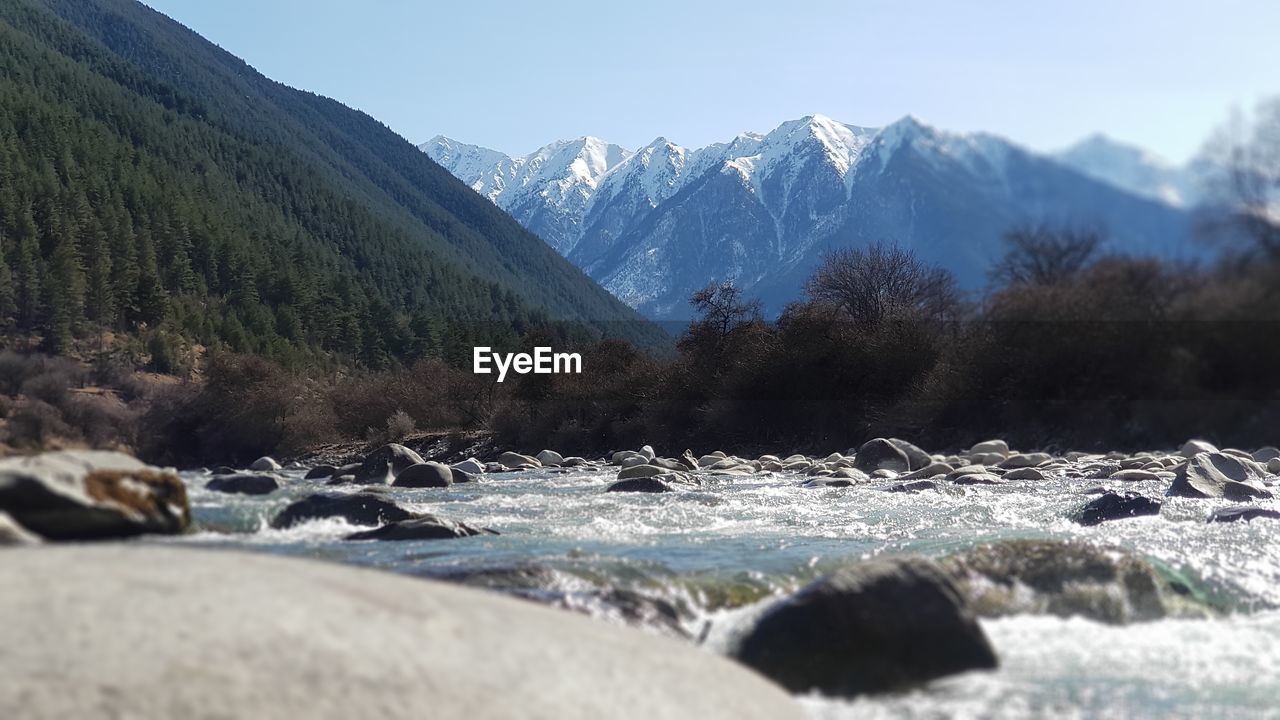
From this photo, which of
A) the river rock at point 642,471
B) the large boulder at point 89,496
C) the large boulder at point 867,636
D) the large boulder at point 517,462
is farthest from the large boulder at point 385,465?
the large boulder at point 867,636

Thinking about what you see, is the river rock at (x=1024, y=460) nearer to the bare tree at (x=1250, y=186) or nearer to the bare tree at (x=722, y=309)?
the bare tree at (x=1250, y=186)

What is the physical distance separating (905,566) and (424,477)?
19.2 meters

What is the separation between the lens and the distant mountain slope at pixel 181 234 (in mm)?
89625

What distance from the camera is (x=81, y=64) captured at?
533 feet

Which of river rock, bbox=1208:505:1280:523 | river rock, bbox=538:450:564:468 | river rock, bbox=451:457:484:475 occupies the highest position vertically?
river rock, bbox=1208:505:1280:523

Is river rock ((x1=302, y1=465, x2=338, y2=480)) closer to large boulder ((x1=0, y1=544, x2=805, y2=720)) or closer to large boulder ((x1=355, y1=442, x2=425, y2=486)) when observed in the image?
large boulder ((x1=355, y1=442, x2=425, y2=486))

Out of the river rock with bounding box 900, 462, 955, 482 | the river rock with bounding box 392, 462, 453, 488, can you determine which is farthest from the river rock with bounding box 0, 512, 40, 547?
the river rock with bounding box 392, 462, 453, 488

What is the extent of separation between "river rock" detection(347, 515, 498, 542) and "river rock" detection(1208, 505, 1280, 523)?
9.70 m

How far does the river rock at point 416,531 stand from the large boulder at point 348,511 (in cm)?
112

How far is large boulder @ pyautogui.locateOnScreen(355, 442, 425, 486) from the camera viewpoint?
2709cm

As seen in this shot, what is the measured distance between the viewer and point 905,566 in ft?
24.6

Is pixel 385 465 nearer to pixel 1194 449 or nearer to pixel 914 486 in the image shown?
pixel 914 486

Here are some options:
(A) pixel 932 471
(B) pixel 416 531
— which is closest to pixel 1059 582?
(B) pixel 416 531

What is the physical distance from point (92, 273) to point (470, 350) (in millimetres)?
35136
